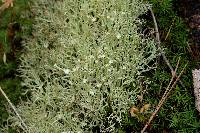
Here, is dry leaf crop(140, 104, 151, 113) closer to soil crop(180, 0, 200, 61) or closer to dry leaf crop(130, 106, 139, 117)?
dry leaf crop(130, 106, 139, 117)

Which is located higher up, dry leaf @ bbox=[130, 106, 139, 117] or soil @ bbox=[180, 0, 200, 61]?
soil @ bbox=[180, 0, 200, 61]

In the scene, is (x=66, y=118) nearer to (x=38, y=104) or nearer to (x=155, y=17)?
(x=38, y=104)

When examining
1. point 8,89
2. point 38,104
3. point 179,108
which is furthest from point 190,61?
point 8,89

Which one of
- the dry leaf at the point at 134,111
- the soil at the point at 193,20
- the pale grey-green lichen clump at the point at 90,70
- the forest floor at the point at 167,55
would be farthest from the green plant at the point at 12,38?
the soil at the point at 193,20

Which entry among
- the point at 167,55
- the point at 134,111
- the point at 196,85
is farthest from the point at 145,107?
the point at 167,55

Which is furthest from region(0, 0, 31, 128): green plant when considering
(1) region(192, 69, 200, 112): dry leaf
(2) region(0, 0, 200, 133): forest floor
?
(1) region(192, 69, 200, 112): dry leaf

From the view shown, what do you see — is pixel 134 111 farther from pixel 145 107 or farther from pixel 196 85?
pixel 196 85
